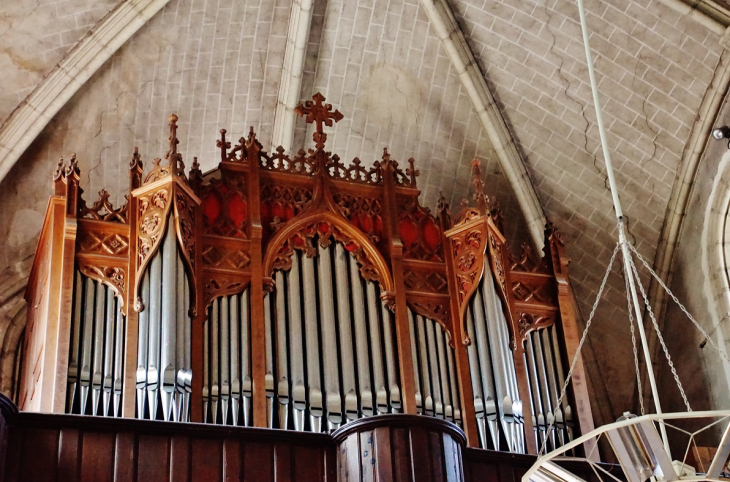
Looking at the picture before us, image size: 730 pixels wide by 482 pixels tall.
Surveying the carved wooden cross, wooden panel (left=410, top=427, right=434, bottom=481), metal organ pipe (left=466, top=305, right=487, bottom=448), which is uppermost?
the carved wooden cross

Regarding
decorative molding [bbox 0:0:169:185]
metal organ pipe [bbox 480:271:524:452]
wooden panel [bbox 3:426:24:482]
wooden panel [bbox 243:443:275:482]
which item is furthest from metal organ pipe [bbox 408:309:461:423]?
decorative molding [bbox 0:0:169:185]

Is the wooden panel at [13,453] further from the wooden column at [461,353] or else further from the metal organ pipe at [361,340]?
the wooden column at [461,353]

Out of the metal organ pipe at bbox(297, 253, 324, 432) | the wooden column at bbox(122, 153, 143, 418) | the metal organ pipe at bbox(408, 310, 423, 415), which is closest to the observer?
the wooden column at bbox(122, 153, 143, 418)

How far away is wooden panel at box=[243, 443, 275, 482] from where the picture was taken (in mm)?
9648

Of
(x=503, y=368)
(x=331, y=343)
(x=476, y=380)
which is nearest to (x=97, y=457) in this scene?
(x=331, y=343)

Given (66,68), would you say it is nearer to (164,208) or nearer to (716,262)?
(164,208)

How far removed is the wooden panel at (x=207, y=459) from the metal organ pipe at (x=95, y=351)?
87cm

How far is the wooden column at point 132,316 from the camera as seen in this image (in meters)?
10.1

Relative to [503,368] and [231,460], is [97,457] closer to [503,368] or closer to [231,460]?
[231,460]

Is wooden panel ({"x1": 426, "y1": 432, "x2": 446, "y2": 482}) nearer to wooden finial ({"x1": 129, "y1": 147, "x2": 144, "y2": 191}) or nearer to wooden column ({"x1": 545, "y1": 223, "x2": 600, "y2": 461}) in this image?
wooden column ({"x1": 545, "y1": 223, "x2": 600, "y2": 461})

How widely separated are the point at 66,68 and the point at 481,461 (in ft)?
20.3

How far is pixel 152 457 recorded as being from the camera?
9445 millimetres

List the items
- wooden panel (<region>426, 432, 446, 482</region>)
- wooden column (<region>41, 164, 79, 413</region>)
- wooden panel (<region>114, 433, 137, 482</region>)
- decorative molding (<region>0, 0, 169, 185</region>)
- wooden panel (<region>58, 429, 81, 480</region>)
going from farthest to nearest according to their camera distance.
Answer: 1. decorative molding (<region>0, 0, 169, 185</region>)
2. wooden column (<region>41, 164, 79, 413</region>)
3. wooden panel (<region>426, 432, 446, 482</region>)
4. wooden panel (<region>114, 433, 137, 482</region>)
5. wooden panel (<region>58, 429, 81, 480</region>)

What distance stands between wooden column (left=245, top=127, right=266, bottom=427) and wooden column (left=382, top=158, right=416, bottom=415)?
3.94 ft
